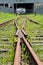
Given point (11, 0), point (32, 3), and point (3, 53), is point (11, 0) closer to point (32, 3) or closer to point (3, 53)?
point (32, 3)

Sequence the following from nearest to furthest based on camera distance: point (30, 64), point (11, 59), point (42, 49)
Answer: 1. point (30, 64)
2. point (11, 59)
3. point (42, 49)

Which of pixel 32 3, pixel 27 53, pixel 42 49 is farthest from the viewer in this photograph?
pixel 32 3

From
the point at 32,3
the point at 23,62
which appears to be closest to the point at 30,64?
the point at 23,62

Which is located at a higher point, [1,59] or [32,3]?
[1,59]

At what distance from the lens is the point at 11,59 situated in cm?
602

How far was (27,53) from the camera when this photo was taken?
6.55m

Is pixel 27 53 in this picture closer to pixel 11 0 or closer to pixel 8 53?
pixel 8 53

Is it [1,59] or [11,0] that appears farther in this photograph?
[11,0]

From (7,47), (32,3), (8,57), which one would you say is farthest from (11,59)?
(32,3)

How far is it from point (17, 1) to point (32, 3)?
13.1 feet

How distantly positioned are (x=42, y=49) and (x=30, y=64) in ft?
6.78

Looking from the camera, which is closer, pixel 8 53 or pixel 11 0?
pixel 8 53

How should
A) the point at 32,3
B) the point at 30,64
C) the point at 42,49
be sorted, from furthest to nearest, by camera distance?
the point at 32,3, the point at 42,49, the point at 30,64

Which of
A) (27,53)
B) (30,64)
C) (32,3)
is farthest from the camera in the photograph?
(32,3)
